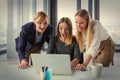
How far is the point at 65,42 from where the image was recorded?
2.49 metres

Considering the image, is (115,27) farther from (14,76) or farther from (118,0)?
(14,76)

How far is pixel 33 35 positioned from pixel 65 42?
44 cm

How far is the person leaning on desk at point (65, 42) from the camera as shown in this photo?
2395 millimetres

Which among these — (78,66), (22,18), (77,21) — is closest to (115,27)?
(22,18)

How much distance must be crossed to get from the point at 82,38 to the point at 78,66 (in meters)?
0.44

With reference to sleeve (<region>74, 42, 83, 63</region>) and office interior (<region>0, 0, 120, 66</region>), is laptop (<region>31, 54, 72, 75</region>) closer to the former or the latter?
sleeve (<region>74, 42, 83, 63</region>)

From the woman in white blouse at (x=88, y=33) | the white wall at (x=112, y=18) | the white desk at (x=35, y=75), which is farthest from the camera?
the white wall at (x=112, y=18)

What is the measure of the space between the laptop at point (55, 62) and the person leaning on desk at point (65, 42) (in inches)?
19.1

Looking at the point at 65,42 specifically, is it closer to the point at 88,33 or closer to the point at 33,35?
the point at 88,33

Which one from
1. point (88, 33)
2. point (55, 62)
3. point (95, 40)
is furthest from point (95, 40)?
point (55, 62)

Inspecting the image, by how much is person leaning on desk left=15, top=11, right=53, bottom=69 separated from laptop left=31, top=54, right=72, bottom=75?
69cm

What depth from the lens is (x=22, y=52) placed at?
2641 millimetres

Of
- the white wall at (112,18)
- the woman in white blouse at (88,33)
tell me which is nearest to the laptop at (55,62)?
the woman in white blouse at (88,33)

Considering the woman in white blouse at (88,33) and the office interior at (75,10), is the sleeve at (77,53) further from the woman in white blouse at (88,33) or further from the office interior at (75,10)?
the office interior at (75,10)
